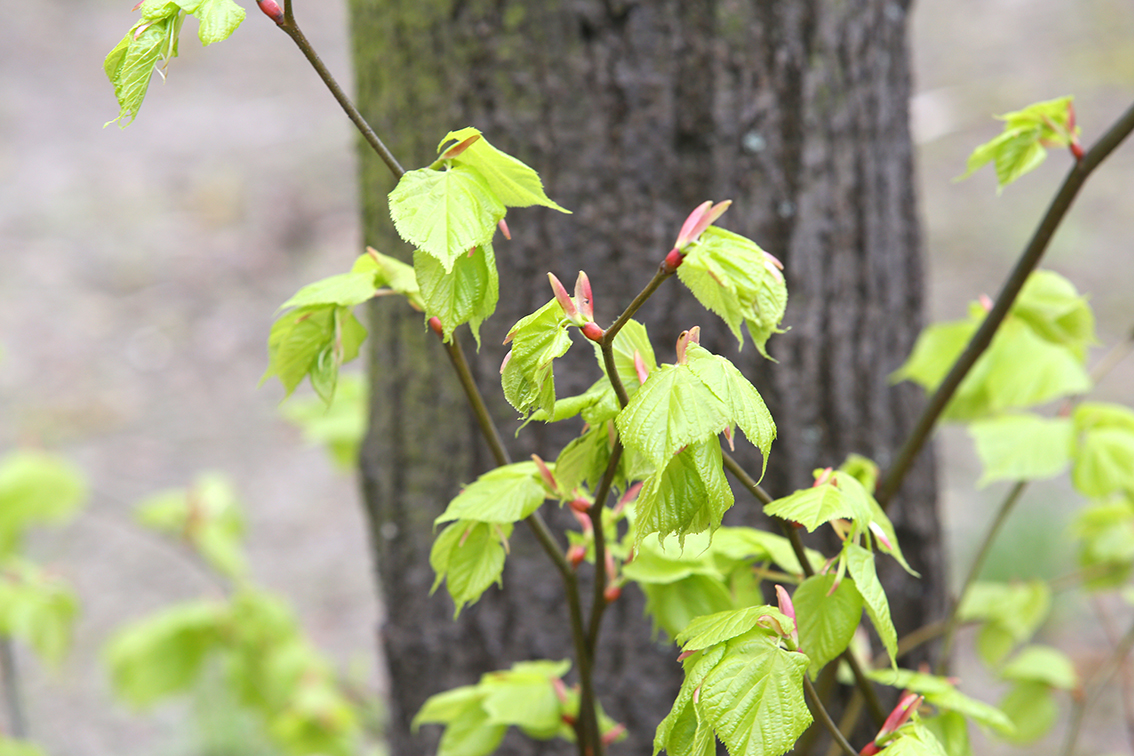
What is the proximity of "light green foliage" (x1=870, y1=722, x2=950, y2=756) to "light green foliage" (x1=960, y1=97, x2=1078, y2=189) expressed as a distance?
1.52 ft

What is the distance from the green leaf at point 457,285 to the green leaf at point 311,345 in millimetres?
160

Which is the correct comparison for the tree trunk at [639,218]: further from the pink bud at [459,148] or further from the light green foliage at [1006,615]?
the pink bud at [459,148]

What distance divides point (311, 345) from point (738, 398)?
349mm

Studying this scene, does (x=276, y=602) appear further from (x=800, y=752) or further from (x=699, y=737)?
(x=699, y=737)

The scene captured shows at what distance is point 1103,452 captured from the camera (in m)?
0.93

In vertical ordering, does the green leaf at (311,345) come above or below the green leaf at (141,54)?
below

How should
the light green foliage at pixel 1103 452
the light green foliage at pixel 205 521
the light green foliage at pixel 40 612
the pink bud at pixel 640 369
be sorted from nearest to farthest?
the pink bud at pixel 640 369 → the light green foliage at pixel 1103 452 → the light green foliage at pixel 40 612 → the light green foliage at pixel 205 521

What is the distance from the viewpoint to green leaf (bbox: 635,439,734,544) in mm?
454

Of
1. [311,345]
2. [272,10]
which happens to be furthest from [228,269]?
[272,10]

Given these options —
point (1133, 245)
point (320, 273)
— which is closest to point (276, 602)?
point (320, 273)

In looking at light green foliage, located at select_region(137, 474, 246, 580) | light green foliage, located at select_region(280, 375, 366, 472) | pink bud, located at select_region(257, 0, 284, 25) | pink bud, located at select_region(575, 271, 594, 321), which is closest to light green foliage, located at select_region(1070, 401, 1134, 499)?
pink bud, located at select_region(575, 271, 594, 321)

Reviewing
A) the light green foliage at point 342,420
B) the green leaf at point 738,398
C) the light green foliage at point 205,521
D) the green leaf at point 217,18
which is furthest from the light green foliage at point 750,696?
the light green foliage at point 205,521

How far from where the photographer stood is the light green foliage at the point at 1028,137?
739 mm

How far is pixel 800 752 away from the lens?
2.51 ft
